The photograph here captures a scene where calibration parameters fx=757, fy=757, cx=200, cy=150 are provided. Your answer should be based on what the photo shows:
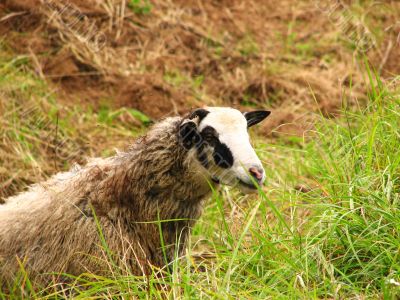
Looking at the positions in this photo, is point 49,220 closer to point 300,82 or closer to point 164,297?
point 164,297

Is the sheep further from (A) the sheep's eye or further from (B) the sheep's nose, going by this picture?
(B) the sheep's nose

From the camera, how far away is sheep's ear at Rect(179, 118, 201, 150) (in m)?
4.57

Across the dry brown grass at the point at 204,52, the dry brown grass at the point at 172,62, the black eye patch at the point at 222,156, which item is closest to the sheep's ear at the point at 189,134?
the black eye patch at the point at 222,156

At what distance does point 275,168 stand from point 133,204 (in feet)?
6.63

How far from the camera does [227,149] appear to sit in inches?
174

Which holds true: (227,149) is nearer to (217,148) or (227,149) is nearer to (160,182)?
(217,148)

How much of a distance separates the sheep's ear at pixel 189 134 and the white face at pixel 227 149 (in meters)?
0.02

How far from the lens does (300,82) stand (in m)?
8.76

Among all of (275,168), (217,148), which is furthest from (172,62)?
(217,148)

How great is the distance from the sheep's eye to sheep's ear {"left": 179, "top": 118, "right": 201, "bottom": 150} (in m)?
0.04

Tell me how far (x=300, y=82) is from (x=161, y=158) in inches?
173

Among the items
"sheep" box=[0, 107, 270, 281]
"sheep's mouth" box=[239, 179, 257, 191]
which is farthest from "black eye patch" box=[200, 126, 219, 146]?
"sheep's mouth" box=[239, 179, 257, 191]

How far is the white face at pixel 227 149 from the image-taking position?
4309mm

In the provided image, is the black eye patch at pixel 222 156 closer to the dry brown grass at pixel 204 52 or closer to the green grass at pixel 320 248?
the green grass at pixel 320 248
